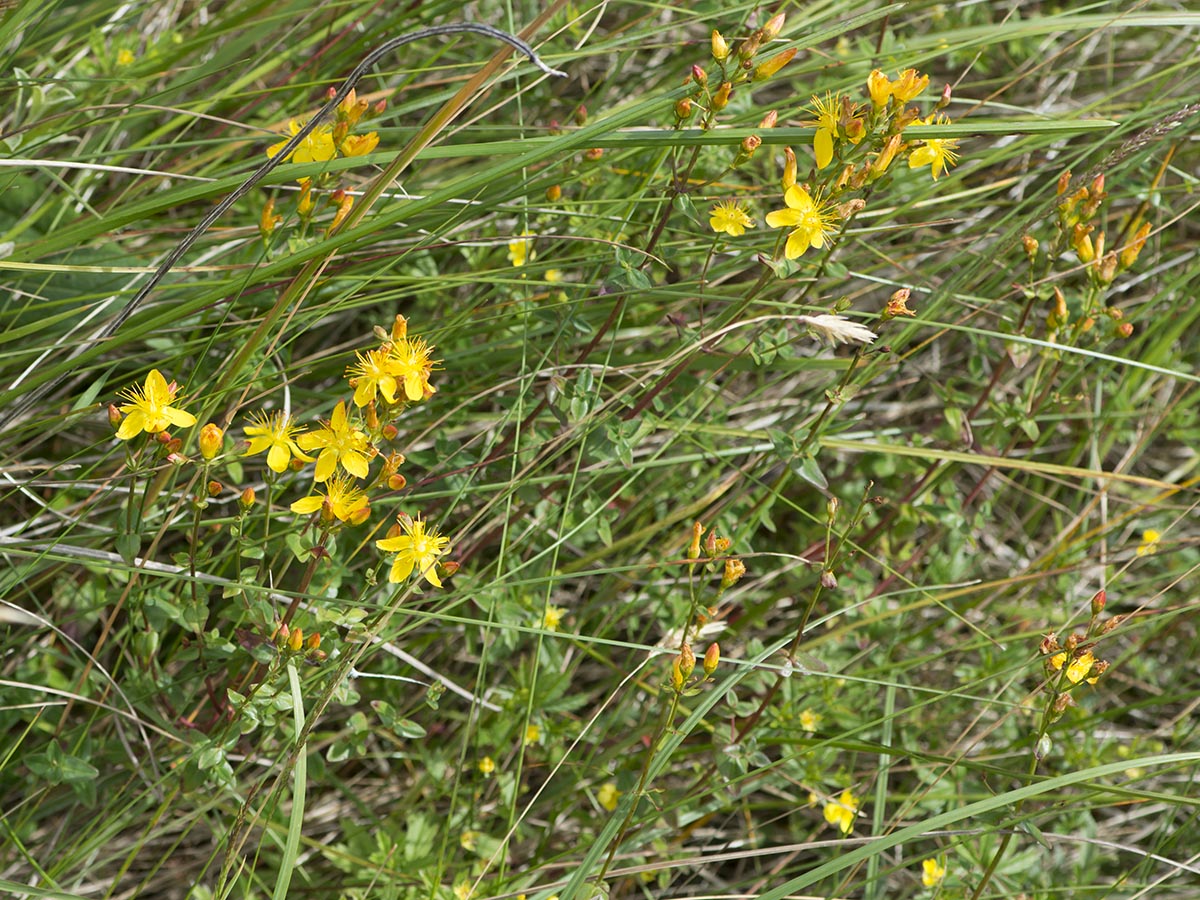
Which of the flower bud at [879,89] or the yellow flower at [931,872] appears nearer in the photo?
the flower bud at [879,89]

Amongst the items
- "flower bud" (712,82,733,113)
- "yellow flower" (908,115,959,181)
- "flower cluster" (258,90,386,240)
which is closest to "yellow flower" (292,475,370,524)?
"flower cluster" (258,90,386,240)

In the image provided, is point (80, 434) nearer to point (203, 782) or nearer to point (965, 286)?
point (203, 782)

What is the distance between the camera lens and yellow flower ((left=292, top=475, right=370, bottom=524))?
1531 mm

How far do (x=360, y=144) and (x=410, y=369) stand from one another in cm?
42

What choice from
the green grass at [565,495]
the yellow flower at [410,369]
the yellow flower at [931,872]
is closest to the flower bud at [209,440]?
the green grass at [565,495]

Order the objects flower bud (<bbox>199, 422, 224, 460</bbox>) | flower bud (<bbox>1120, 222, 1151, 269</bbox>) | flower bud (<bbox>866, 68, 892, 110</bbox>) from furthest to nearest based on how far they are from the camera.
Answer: flower bud (<bbox>1120, 222, 1151, 269</bbox>), flower bud (<bbox>866, 68, 892, 110</bbox>), flower bud (<bbox>199, 422, 224, 460</bbox>)

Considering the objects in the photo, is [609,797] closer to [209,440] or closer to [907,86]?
[209,440]

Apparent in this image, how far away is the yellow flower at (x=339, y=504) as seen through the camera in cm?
153

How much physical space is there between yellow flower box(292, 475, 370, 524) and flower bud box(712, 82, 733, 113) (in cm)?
84

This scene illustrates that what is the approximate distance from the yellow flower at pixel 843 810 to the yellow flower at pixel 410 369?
1236 millimetres

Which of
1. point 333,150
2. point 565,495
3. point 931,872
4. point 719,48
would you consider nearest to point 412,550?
point 565,495

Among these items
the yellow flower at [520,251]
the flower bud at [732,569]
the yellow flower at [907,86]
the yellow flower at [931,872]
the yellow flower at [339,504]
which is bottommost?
the yellow flower at [931,872]

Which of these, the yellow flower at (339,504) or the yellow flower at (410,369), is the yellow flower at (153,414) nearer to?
the yellow flower at (339,504)

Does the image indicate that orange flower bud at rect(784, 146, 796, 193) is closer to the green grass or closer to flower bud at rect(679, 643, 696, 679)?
the green grass
